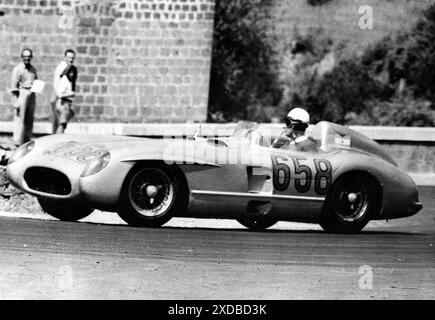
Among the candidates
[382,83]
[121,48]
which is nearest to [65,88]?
[121,48]

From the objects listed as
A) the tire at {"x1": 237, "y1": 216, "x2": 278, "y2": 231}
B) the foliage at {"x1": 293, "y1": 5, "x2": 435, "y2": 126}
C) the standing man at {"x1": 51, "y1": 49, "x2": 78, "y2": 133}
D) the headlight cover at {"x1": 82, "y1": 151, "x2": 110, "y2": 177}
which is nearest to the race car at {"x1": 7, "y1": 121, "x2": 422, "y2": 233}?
the headlight cover at {"x1": 82, "y1": 151, "x2": 110, "y2": 177}

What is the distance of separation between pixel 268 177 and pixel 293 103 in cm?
1663

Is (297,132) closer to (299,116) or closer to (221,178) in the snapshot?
(299,116)

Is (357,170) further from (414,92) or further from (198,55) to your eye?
(414,92)

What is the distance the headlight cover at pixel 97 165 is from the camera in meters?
11.6

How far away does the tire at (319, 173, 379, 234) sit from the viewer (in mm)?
12500

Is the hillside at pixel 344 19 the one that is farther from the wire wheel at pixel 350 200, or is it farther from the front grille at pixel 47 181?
the front grille at pixel 47 181

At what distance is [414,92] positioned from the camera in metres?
28.8

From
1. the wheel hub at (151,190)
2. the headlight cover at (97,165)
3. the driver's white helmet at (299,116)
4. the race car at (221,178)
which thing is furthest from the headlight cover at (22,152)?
the driver's white helmet at (299,116)

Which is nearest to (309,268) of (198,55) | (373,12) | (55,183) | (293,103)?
(55,183)

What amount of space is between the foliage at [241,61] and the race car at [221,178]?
46.7 feet

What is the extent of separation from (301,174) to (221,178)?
839mm

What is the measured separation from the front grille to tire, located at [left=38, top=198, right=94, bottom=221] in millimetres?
506

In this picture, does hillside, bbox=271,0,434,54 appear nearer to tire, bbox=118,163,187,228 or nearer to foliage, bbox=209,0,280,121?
foliage, bbox=209,0,280,121
